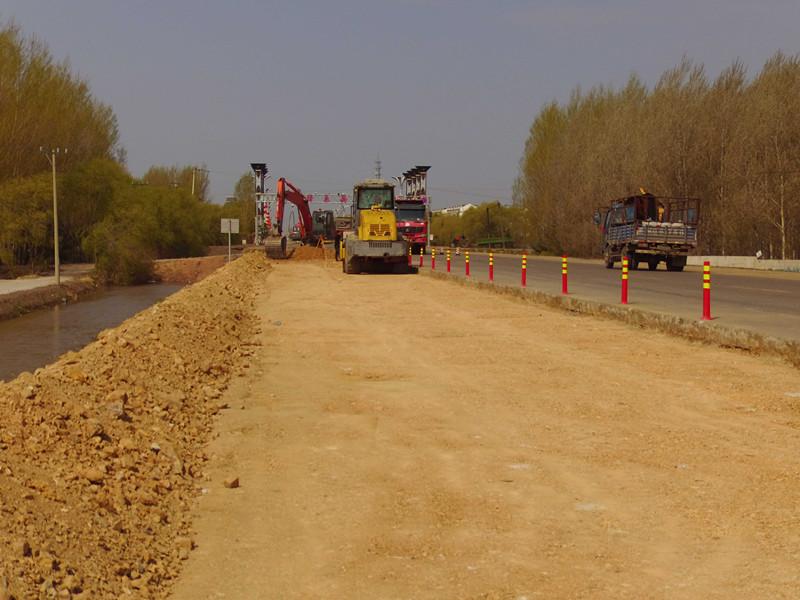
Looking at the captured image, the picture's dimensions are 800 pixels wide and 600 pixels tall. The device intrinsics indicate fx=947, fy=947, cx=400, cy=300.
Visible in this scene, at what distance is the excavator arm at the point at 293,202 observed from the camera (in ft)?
183

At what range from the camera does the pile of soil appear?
69.5 metres

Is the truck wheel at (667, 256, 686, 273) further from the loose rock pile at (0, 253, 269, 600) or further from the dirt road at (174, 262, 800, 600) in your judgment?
the loose rock pile at (0, 253, 269, 600)

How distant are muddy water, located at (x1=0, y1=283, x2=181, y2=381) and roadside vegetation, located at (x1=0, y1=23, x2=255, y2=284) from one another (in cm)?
801

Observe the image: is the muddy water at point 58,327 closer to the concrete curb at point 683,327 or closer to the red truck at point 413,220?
the concrete curb at point 683,327

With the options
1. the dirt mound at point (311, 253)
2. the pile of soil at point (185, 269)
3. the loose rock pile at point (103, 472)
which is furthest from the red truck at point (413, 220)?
the loose rock pile at point (103, 472)

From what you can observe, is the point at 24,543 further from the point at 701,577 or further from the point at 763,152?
the point at 763,152

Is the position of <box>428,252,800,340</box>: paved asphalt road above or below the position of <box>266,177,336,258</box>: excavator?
below

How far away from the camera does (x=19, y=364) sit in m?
25.1

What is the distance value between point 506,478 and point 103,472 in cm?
308

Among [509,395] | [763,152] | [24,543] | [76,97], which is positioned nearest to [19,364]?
[509,395]

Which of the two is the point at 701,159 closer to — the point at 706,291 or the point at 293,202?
the point at 293,202

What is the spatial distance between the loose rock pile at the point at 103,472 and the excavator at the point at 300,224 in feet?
143

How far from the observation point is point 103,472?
6.85 metres

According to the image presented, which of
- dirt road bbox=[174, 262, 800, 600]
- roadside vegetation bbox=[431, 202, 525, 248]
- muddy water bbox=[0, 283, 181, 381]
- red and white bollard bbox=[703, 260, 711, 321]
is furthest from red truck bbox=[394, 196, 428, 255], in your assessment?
roadside vegetation bbox=[431, 202, 525, 248]
